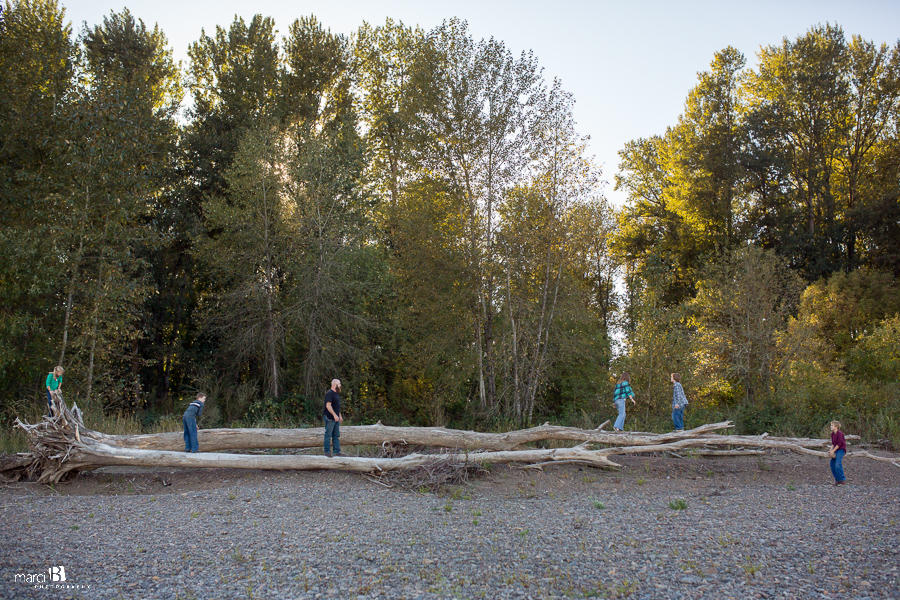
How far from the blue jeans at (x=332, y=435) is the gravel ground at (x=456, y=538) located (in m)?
0.56

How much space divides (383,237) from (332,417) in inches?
497

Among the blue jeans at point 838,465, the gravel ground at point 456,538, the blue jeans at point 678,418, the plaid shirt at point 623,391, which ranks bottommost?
the gravel ground at point 456,538

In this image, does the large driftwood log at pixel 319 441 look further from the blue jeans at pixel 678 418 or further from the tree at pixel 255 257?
the tree at pixel 255 257

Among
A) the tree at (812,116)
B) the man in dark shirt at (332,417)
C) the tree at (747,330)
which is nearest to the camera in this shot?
the man in dark shirt at (332,417)

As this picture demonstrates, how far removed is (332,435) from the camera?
1126 cm

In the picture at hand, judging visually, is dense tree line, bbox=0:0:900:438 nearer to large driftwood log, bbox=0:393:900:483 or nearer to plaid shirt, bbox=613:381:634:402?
plaid shirt, bbox=613:381:634:402

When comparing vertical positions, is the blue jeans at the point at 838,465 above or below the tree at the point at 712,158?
below

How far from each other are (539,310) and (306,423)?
777cm

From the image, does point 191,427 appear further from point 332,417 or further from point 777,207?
point 777,207

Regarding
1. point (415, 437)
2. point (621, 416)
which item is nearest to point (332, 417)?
point (415, 437)

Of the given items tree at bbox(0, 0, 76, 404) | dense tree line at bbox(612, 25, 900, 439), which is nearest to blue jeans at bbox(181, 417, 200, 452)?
tree at bbox(0, 0, 76, 404)

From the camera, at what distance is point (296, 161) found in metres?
20.9

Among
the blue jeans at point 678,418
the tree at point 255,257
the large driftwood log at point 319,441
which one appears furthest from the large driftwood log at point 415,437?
the tree at point 255,257

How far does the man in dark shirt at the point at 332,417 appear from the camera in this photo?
35.2 ft
